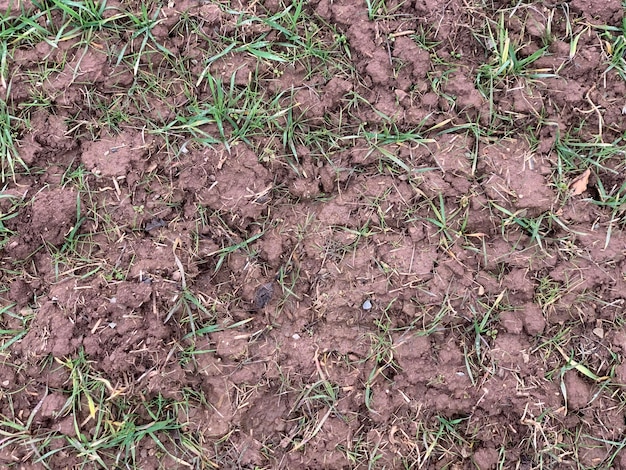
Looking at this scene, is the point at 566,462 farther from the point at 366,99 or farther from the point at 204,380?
the point at 366,99

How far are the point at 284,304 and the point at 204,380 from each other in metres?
0.43

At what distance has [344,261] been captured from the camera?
2.19 m

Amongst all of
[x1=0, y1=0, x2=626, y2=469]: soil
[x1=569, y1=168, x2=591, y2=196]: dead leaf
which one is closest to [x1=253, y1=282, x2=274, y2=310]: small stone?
[x1=0, y1=0, x2=626, y2=469]: soil

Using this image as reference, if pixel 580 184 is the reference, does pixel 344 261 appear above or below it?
below

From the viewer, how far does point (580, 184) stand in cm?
224

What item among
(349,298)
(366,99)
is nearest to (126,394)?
(349,298)

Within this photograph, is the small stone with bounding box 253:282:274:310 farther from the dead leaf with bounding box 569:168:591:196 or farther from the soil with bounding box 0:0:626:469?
the dead leaf with bounding box 569:168:591:196

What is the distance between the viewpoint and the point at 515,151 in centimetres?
225

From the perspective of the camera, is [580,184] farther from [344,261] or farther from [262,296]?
[262,296]

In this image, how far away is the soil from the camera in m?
2.13

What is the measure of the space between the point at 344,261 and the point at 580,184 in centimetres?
103

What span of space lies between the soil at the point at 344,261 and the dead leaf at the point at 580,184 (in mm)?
44

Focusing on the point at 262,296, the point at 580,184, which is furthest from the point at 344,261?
the point at 580,184

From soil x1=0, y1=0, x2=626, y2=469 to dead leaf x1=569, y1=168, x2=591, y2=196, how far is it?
0.14 feet
